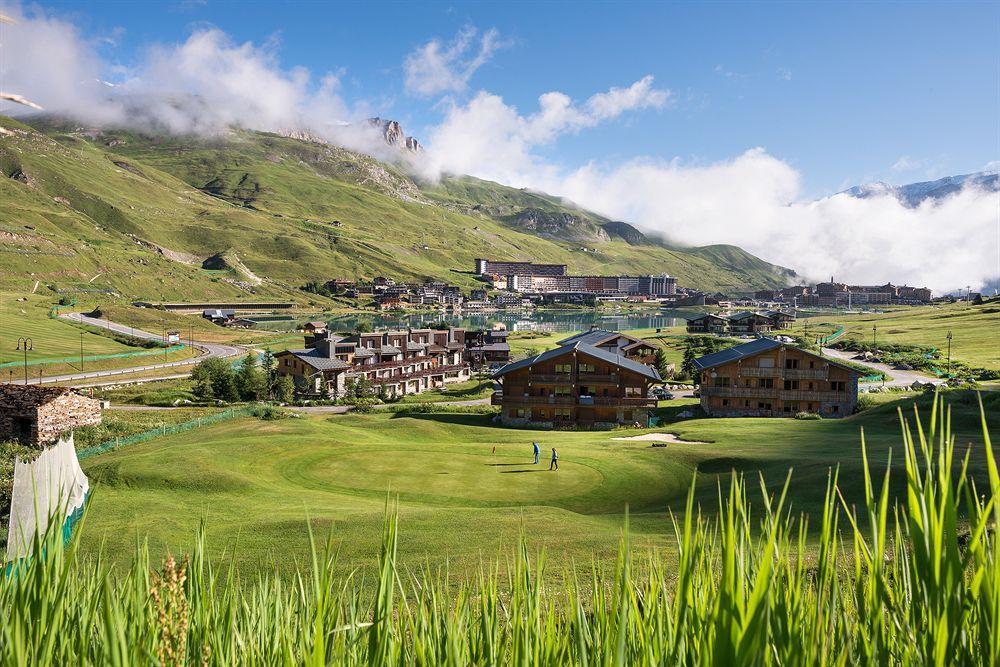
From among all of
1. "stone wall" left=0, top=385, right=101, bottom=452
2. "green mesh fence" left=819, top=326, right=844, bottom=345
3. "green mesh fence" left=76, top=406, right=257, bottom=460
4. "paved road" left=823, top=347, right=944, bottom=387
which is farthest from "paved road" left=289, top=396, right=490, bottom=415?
"green mesh fence" left=819, top=326, right=844, bottom=345

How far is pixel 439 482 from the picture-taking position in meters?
30.7

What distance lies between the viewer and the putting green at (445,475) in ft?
94.5

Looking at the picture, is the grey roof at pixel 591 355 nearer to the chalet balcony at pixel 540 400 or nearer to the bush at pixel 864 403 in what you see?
the chalet balcony at pixel 540 400

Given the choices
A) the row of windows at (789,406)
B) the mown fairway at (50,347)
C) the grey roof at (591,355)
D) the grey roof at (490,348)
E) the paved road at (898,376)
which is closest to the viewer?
the row of windows at (789,406)

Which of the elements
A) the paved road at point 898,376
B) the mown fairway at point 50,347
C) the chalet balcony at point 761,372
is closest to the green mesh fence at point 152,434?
the mown fairway at point 50,347

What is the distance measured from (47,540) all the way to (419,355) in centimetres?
9613

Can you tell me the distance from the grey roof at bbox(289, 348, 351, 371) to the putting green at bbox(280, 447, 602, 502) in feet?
157

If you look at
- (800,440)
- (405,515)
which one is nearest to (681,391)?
(800,440)

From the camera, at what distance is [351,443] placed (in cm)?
3872

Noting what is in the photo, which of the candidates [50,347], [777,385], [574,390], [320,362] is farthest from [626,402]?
[50,347]

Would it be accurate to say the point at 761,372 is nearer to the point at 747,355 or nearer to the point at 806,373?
the point at 747,355

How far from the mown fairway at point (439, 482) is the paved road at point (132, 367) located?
4825cm

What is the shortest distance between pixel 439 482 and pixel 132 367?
84605 millimetres

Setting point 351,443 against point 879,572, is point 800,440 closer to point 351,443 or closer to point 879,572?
point 351,443
